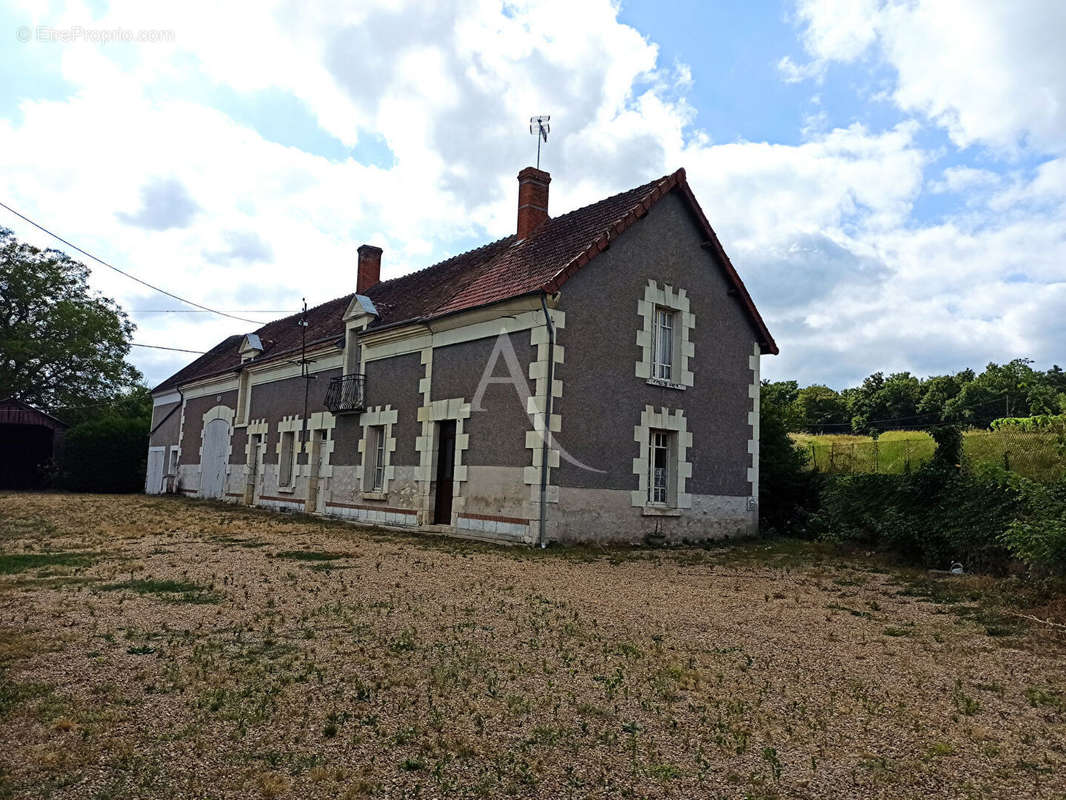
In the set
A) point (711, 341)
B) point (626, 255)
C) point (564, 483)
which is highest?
point (626, 255)

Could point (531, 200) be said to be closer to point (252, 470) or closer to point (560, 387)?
point (560, 387)

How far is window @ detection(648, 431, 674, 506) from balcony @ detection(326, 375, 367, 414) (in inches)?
271

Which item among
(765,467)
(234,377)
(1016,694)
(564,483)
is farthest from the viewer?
(234,377)

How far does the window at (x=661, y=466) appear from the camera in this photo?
14.1 meters

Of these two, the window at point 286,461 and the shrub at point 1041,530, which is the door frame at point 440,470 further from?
the shrub at point 1041,530

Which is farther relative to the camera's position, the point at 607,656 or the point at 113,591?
the point at 113,591

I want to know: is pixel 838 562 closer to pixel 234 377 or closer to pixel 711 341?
pixel 711 341

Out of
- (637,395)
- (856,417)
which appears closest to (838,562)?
(637,395)

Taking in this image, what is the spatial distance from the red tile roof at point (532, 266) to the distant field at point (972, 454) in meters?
5.66

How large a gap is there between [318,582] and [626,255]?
8.24 m

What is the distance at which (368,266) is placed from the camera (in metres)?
23.5

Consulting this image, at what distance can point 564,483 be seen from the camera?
12.5 meters

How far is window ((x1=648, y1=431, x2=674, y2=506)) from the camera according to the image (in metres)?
14.1

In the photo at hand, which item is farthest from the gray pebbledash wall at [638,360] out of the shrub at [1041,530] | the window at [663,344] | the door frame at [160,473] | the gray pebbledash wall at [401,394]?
the door frame at [160,473]
